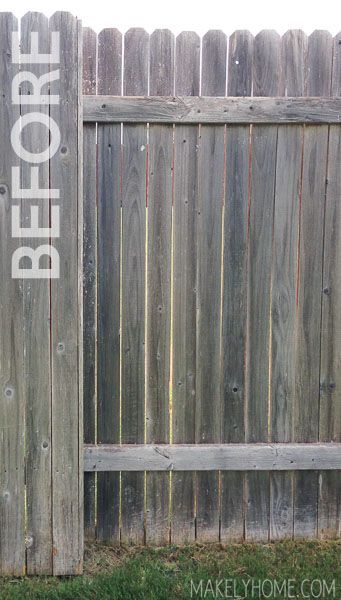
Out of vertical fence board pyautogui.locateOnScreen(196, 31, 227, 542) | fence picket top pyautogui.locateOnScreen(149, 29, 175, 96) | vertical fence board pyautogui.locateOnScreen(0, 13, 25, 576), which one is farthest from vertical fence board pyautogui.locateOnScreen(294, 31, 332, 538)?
vertical fence board pyautogui.locateOnScreen(0, 13, 25, 576)

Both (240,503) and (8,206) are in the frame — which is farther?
(240,503)

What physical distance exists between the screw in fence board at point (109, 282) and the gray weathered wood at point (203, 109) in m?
0.07

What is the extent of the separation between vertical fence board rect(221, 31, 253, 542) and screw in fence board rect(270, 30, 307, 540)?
0.17m

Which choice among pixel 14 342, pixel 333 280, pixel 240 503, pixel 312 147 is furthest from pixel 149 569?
pixel 312 147

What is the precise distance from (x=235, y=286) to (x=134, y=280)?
1.75 feet

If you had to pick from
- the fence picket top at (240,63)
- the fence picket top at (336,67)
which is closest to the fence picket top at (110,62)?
the fence picket top at (240,63)

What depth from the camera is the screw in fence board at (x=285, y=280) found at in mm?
2840

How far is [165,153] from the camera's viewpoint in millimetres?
2836

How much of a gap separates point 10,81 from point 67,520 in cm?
204

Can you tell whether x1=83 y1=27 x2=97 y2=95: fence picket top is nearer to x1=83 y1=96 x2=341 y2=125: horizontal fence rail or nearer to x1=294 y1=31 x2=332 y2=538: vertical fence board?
x1=83 y1=96 x2=341 y2=125: horizontal fence rail

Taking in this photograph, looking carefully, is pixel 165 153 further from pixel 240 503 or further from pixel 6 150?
pixel 240 503

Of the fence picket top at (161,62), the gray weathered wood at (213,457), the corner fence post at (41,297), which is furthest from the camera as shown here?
the gray weathered wood at (213,457)

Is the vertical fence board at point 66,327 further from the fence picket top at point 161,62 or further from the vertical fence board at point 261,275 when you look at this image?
the vertical fence board at point 261,275

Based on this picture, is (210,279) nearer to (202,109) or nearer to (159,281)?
(159,281)
